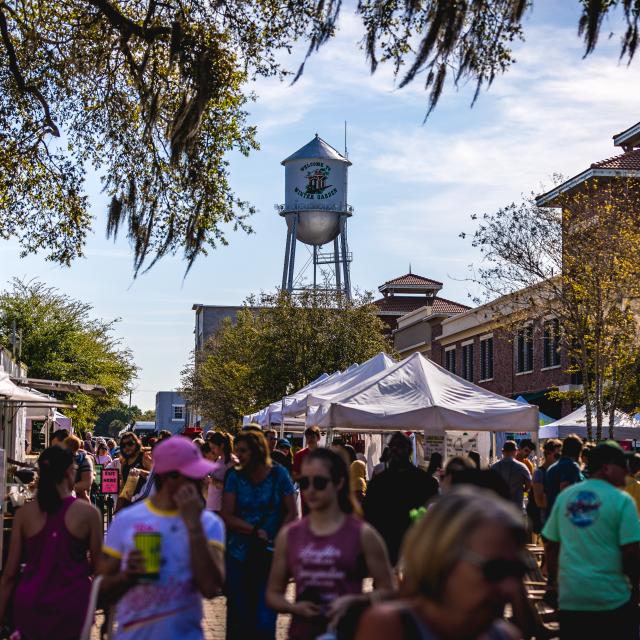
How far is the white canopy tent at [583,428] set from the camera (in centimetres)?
3128

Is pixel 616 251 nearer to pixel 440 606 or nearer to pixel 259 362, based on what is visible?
pixel 259 362

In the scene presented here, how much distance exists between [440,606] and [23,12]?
616 inches

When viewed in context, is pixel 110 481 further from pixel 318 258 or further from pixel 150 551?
pixel 318 258

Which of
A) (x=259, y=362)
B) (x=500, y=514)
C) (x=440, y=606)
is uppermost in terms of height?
(x=259, y=362)

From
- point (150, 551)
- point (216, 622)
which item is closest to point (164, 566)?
point (150, 551)

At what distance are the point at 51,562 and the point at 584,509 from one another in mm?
2951

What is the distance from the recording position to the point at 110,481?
729 inches

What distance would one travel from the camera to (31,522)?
6523 mm

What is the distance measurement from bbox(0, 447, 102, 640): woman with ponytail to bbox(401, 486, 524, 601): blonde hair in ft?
12.4

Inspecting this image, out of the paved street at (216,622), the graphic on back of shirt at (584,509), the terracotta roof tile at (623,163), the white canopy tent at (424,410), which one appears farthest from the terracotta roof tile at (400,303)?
the graphic on back of shirt at (584,509)

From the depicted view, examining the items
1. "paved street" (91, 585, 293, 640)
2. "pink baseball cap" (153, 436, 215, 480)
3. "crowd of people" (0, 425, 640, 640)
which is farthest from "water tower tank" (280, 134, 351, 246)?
"pink baseball cap" (153, 436, 215, 480)

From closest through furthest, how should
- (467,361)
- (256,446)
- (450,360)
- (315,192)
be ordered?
(256,446) → (467,361) → (450,360) → (315,192)

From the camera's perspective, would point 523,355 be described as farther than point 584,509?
Yes

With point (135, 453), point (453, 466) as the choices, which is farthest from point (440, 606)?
point (135, 453)
